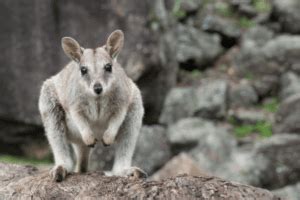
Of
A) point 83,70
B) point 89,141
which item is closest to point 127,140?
point 89,141

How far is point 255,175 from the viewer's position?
635 inches

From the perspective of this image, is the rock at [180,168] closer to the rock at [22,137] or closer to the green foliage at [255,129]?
the rock at [22,137]

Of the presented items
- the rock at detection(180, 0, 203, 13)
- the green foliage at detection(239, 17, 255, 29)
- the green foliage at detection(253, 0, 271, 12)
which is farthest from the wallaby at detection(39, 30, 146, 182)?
the green foliage at detection(253, 0, 271, 12)

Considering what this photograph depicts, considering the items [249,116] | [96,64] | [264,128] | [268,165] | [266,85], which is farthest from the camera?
[266,85]

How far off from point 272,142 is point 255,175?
134 centimetres

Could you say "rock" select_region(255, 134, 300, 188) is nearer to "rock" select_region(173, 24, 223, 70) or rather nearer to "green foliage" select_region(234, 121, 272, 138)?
"green foliage" select_region(234, 121, 272, 138)

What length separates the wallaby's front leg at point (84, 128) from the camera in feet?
25.0

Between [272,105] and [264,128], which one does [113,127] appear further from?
[272,105]

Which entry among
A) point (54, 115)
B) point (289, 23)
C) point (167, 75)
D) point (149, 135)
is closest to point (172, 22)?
point (167, 75)

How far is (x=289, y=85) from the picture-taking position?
20969 mm

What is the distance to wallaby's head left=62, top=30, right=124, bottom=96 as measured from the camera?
24.6 ft

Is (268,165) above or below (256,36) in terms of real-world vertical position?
below

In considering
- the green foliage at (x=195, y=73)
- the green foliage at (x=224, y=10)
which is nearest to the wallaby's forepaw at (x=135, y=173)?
the green foliage at (x=195, y=73)

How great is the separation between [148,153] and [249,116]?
4.38 metres
